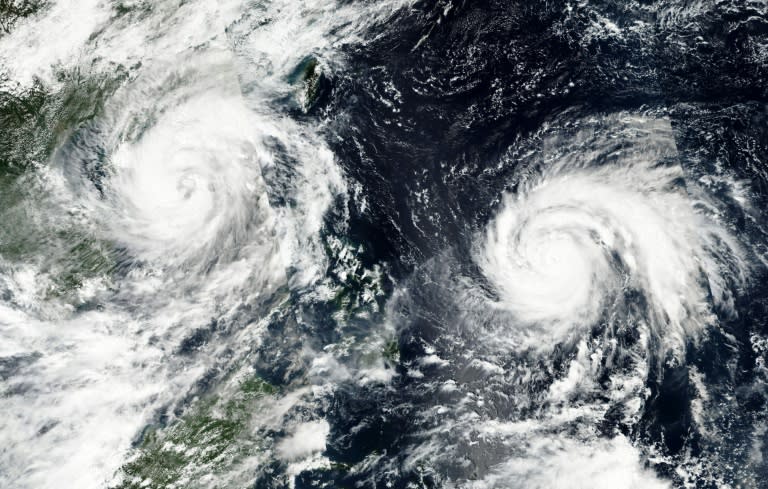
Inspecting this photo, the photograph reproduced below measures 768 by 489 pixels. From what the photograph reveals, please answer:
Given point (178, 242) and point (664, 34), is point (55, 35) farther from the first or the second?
point (664, 34)

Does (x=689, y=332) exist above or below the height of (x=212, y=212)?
below

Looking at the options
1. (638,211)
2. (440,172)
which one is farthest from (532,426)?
(440,172)

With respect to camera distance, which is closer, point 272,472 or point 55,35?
point 272,472

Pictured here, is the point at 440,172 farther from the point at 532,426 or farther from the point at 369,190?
the point at 532,426

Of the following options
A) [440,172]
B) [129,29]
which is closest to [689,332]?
[440,172]

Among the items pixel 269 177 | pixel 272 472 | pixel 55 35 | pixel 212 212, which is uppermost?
pixel 55 35

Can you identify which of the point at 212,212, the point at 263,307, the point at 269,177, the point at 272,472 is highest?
the point at 269,177
